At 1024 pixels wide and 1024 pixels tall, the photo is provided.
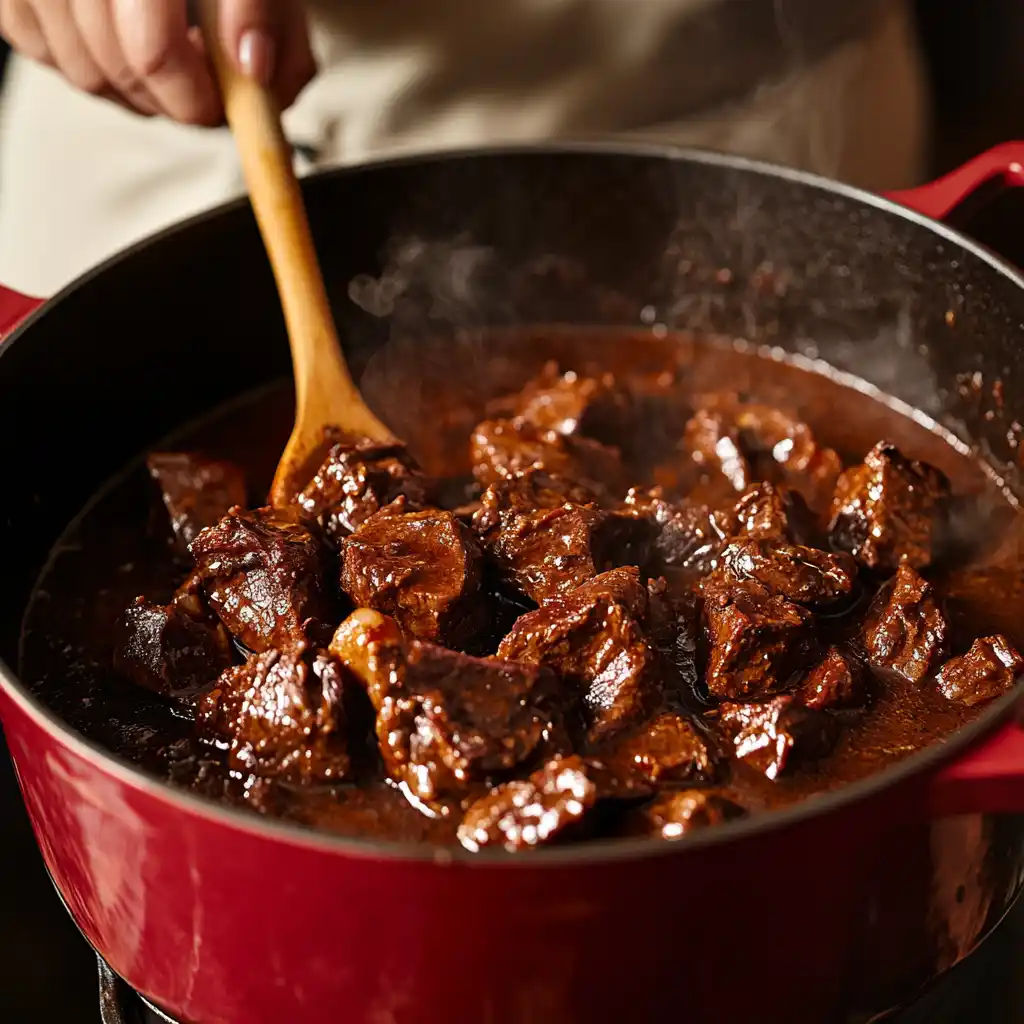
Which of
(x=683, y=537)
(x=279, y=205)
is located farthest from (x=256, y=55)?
(x=683, y=537)

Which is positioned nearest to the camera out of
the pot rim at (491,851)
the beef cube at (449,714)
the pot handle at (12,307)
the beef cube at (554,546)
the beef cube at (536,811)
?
the pot rim at (491,851)

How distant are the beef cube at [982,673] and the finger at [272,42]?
67.9 inches

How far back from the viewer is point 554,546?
2176 mm

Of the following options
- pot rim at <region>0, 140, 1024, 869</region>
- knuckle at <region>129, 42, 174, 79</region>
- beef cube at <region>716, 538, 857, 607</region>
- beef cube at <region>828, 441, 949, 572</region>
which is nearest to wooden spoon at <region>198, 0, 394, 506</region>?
knuckle at <region>129, 42, 174, 79</region>

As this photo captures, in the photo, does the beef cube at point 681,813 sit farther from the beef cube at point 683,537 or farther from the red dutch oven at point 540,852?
the beef cube at point 683,537

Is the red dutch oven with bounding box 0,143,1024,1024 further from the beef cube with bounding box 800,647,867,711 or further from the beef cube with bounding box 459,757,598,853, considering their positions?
the beef cube with bounding box 800,647,867,711

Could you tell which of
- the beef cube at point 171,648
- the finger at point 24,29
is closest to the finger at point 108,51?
the finger at point 24,29

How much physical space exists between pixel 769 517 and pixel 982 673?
0.45 metres

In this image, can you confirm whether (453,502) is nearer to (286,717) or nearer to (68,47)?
(286,717)

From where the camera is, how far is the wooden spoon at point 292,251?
256cm

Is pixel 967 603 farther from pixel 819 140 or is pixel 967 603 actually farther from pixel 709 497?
pixel 819 140

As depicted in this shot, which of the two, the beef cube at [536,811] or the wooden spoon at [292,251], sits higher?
the wooden spoon at [292,251]

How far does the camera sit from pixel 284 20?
262 centimetres

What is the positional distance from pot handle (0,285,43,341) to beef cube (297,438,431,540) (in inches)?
24.0
